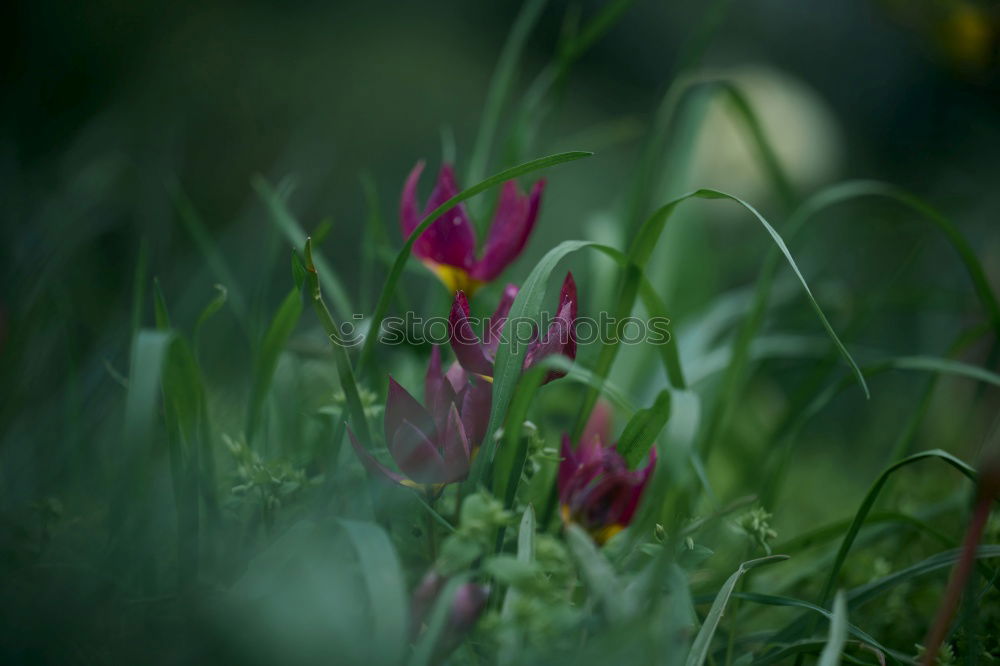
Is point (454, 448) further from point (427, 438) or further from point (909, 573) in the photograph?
point (909, 573)

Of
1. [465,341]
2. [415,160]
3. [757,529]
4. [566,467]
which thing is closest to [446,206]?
[465,341]

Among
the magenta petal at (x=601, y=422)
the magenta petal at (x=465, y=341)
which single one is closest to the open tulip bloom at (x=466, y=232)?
the magenta petal at (x=465, y=341)

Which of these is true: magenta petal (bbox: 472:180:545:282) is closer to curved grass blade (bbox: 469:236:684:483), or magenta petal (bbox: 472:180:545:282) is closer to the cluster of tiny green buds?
curved grass blade (bbox: 469:236:684:483)

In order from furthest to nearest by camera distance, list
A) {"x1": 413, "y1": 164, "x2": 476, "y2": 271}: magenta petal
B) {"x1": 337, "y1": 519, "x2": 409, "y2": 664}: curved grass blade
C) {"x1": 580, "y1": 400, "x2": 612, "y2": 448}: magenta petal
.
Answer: {"x1": 580, "y1": 400, "x2": 612, "y2": 448}: magenta petal, {"x1": 413, "y1": 164, "x2": 476, "y2": 271}: magenta petal, {"x1": 337, "y1": 519, "x2": 409, "y2": 664}: curved grass blade

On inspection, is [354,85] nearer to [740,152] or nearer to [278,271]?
[278,271]

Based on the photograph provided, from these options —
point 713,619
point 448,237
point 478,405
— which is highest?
point 448,237

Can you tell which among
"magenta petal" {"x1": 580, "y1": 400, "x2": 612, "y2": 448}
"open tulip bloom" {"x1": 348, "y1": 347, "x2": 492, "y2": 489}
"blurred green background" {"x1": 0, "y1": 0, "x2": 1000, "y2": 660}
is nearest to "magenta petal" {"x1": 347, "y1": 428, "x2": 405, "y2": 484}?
"open tulip bloom" {"x1": 348, "y1": 347, "x2": 492, "y2": 489}
